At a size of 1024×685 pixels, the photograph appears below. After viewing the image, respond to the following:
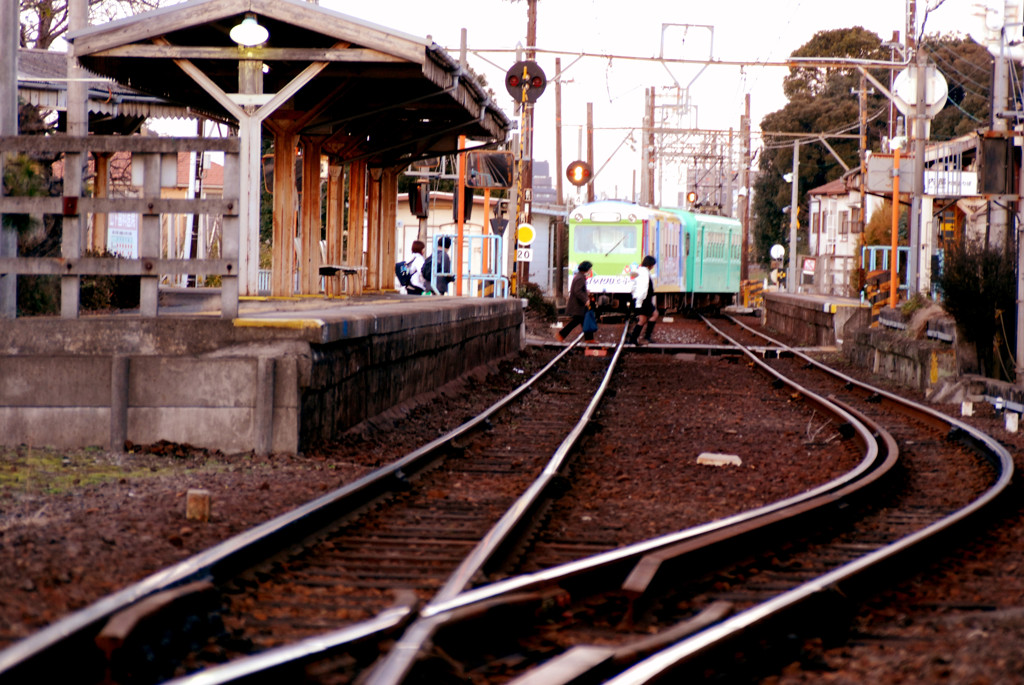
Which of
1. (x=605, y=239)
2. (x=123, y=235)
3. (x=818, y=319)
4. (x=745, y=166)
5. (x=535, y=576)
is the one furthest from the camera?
(x=745, y=166)

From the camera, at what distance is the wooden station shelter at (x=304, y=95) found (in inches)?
438

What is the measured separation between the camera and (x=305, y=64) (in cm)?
1345

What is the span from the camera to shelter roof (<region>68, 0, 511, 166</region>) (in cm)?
1109

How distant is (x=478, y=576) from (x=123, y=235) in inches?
733

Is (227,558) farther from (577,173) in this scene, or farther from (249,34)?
(577,173)

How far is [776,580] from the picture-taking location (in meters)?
5.51

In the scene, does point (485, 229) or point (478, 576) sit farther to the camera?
point (485, 229)

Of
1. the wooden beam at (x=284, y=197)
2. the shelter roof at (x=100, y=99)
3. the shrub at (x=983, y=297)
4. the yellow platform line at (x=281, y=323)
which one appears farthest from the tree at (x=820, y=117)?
the yellow platform line at (x=281, y=323)

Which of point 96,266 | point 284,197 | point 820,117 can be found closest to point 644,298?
point 284,197

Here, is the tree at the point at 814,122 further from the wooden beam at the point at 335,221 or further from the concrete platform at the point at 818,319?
the wooden beam at the point at 335,221

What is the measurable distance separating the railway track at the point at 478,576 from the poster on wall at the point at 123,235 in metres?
14.0

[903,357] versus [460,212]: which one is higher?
[460,212]

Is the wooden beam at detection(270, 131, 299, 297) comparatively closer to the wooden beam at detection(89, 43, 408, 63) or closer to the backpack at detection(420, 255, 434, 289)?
the wooden beam at detection(89, 43, 408, 63)

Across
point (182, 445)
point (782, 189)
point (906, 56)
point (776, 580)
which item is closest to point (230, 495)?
point (182, 445)
